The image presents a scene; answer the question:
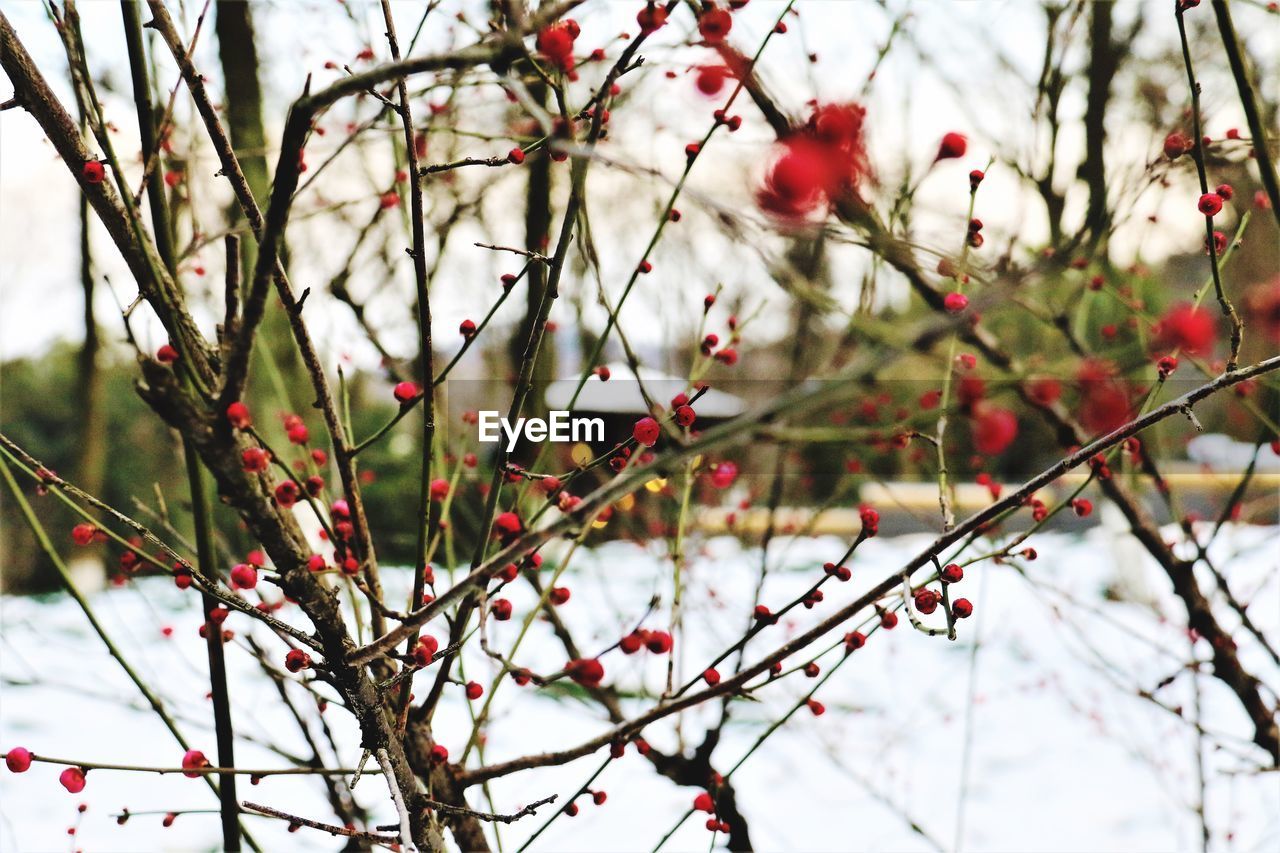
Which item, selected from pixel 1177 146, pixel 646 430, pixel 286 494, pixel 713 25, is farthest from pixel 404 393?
pixel 1177 146

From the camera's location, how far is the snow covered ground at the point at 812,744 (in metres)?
2.54

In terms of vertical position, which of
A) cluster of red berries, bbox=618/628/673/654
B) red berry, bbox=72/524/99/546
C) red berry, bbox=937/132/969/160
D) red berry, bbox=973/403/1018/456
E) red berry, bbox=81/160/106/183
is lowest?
cluster of red berries, bbox=618/628/673/654

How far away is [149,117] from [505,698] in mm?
3204

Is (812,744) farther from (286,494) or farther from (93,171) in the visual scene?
(93,171)

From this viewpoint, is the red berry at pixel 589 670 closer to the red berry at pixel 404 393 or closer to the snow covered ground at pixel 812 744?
the red berry at pixel 404 393

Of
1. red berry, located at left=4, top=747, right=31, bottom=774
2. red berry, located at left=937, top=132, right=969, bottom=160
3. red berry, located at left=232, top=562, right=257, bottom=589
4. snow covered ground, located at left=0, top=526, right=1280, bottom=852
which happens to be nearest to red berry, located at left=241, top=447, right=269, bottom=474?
red berry, located at left=232, top=562, right=257, bottom=589

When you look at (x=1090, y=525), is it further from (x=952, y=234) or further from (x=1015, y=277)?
(x=1015, y=277)

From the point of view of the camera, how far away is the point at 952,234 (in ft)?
5.12

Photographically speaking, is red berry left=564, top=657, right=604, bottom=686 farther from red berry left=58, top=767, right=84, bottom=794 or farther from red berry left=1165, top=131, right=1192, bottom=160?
red berry left=1165, top=131, right=1192, bottom=160

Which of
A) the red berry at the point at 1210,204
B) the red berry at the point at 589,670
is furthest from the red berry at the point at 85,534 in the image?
the red berry at the point at 1210,204

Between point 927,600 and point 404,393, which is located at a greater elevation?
point 404,393

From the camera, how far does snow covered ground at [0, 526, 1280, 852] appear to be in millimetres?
2545

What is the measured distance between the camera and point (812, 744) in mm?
3057

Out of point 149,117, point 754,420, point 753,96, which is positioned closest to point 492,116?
point 753,96
